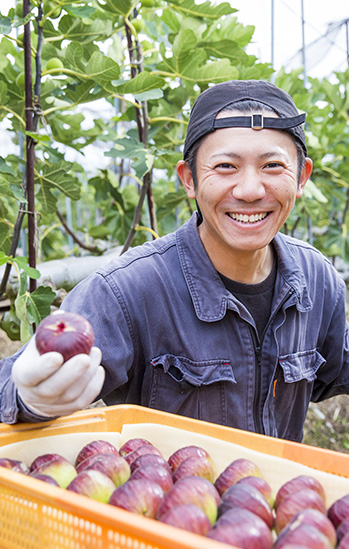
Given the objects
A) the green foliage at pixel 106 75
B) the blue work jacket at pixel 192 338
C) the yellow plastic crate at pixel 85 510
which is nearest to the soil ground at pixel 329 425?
the green foliage at pixel 106 75

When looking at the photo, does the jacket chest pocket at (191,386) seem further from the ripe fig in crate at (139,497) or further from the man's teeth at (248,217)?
the ripe fig in crate at (139,497)

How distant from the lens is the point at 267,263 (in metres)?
1.66

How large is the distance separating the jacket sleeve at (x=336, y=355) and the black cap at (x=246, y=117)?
574mm

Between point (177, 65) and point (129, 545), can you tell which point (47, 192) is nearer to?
point (177, 65)

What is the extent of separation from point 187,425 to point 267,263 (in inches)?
28.3

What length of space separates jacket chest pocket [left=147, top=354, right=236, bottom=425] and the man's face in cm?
33

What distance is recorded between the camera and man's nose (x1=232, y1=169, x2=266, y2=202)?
1.35m

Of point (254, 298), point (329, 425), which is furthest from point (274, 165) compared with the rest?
point (329, 425)

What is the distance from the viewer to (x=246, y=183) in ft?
4.44

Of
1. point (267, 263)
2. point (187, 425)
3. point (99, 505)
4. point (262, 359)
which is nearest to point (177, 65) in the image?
point (267, 263)

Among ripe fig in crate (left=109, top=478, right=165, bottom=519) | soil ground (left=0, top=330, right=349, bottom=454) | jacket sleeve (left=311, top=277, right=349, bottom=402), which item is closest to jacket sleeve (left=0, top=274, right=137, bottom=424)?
ripe fig in crate (left=109, top=478, right=165, bottom=519)

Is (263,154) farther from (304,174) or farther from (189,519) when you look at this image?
(189,519)

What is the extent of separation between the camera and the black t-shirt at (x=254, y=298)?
1.57 metres

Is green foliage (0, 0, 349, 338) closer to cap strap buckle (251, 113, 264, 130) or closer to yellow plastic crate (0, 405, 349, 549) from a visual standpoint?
cap strap buckle (251, 113, 264, 130)
